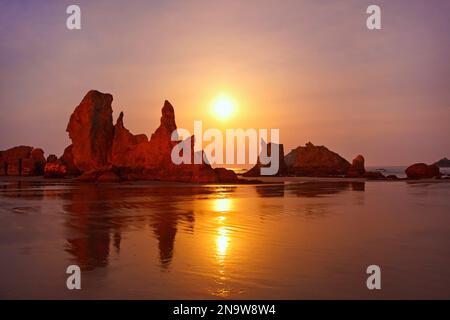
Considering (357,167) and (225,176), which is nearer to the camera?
(225,176)

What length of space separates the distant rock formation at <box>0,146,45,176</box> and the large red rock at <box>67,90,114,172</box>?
19.5 metres

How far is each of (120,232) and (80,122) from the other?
74.7 meters

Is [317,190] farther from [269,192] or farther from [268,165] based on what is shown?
[268,165]

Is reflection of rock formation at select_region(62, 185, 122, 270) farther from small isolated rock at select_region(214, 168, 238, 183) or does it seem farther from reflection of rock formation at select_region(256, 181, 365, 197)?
small isolated rock at select_region(214, 168, 238, 183)

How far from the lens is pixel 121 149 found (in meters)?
82.4

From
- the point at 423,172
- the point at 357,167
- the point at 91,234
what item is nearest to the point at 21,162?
the point at 357,167

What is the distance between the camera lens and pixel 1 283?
8367 mm

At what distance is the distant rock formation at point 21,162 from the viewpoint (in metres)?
97.9

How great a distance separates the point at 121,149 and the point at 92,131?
7.09 m

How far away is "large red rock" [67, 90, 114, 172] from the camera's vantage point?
83.0 meters

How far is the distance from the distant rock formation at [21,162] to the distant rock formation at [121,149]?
1186 cm

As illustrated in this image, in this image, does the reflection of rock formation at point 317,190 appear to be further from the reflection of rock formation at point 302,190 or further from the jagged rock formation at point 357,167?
the jagged rock formation at point 357,167

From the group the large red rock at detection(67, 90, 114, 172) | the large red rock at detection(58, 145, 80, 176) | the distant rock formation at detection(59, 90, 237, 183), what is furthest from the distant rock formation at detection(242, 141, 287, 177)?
the large red rock at detection(58, 145, 80, 176)
